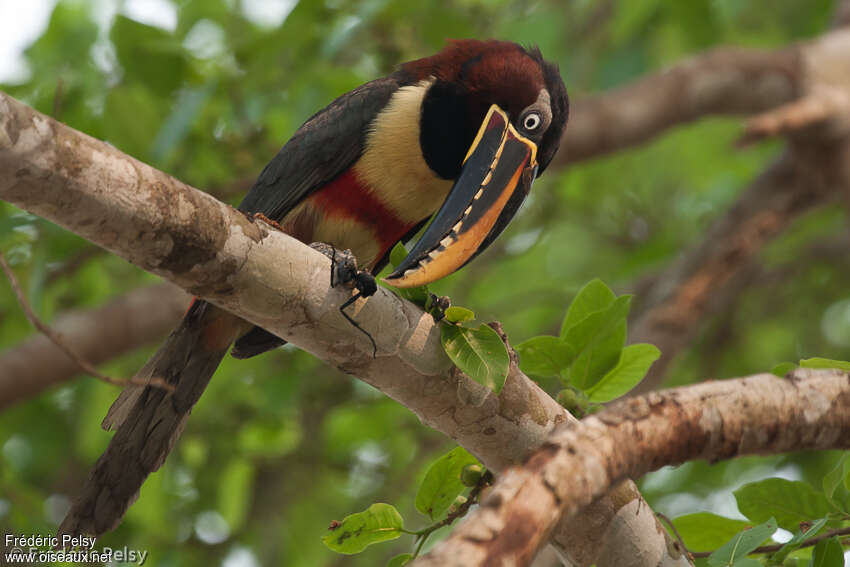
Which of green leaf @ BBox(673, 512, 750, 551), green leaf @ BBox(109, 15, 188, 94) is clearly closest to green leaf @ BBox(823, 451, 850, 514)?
green leaf @ BBox(673, 512, 750, 551)

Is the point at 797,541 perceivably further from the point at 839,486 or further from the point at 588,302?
the point at 588,302

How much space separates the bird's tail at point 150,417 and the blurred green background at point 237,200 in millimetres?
746

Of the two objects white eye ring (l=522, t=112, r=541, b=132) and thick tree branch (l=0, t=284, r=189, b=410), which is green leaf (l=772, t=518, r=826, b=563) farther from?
thick tree branch (l=0, t=284, r=189, b=410)

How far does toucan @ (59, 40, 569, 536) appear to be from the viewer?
286 cm

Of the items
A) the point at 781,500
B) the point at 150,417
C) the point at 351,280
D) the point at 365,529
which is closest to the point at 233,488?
the point at 150,417

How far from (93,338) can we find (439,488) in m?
2.38

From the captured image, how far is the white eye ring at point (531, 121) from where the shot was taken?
305 cm

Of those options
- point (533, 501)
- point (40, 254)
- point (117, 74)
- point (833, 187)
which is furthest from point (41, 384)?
point (833, 187)

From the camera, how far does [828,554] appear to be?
1.92 metres

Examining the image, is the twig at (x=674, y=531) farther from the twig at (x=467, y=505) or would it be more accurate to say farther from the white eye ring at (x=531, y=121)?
the white eye ring at (x=531, y=121)

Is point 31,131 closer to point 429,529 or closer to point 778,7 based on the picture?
point 429,529

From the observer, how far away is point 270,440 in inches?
203

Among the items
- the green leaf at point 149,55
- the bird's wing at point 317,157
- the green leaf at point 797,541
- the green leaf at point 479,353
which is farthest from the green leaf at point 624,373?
the green leaf at point 149,55

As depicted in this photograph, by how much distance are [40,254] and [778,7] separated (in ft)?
14.1
